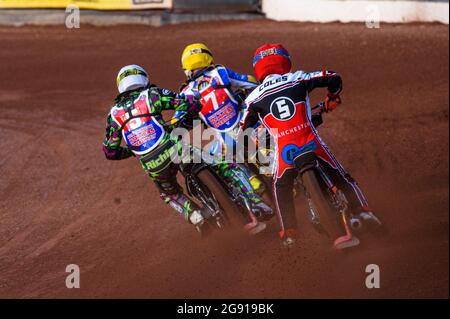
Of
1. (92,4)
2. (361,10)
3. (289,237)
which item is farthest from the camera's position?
(92,4)

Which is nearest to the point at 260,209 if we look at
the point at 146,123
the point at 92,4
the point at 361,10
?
the point at 146,123

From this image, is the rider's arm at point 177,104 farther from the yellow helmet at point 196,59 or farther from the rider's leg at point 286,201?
the rider's leg at point 286,201

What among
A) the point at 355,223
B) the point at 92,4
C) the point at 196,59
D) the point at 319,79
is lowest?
the point at 355,223

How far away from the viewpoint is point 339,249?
7957 mm

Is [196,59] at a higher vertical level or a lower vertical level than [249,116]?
higher

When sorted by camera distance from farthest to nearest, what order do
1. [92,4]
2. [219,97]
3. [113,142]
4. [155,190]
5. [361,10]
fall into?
[92,4]
[361,10]
[155,190]
[219,97]
[113,142]

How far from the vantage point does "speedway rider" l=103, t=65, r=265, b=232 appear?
8.38 metres

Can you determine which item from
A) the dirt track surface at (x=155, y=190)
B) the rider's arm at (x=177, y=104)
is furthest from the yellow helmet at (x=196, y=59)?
the dirt track surface at (x=155, y=190)

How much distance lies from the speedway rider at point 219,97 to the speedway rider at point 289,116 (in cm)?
91

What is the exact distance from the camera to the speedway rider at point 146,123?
838 centimetres

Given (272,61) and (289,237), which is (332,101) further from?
(289,237)

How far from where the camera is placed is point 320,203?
752 centimetres

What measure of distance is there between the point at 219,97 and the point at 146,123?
103 cm

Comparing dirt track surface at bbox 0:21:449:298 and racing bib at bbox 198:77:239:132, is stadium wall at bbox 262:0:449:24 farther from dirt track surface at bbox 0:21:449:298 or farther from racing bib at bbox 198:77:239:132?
racing bib at bbox 198:77:239:132
